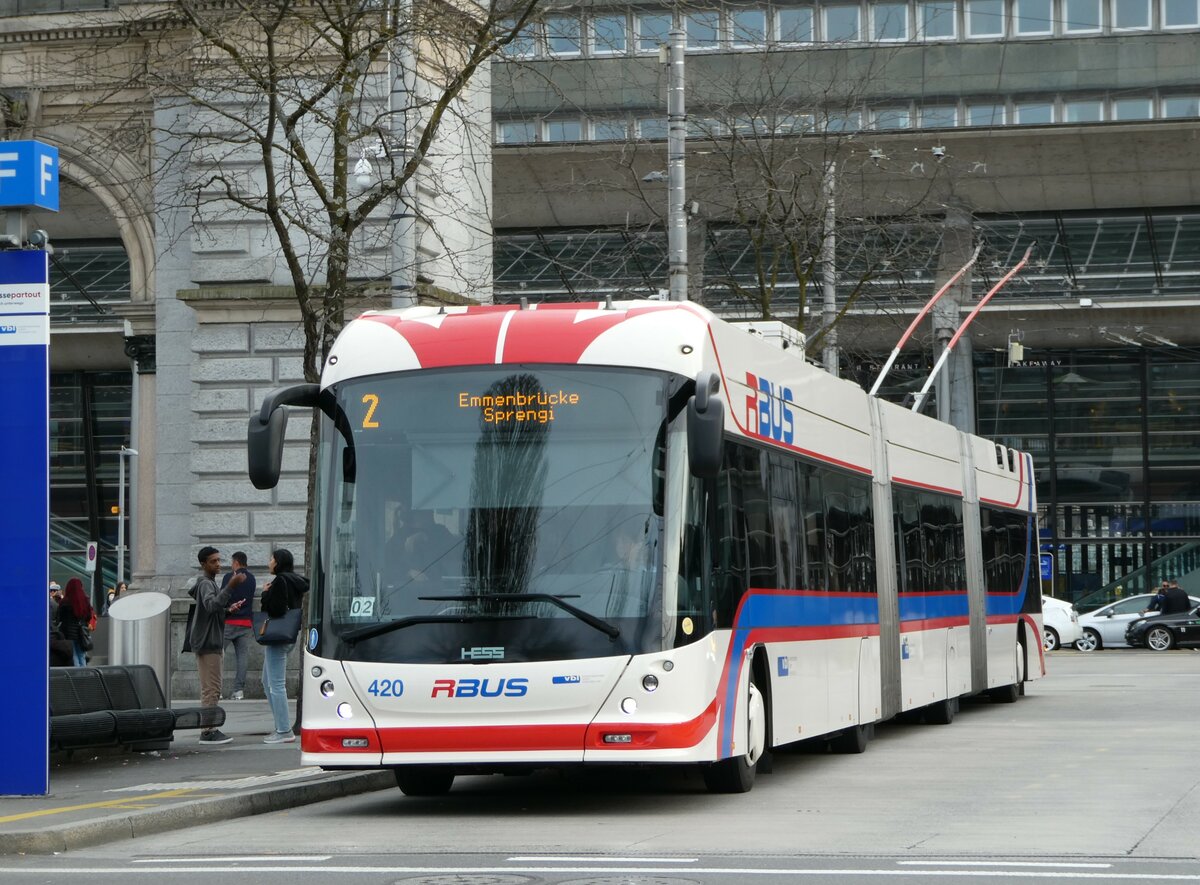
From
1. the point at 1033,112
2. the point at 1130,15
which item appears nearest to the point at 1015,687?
the point at 1033,112

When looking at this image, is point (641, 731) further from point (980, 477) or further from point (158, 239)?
point (158, 239)

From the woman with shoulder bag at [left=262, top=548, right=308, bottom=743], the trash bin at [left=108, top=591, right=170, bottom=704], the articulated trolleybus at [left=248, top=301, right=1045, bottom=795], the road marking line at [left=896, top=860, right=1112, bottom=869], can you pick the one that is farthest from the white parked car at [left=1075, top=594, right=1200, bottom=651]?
the road marking line at [left=896, top=860, right=1112, bottom=869]

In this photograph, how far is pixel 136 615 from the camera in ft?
60.5

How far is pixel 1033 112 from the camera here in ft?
145

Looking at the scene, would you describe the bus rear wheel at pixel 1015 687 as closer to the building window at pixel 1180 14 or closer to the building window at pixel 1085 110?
the building window at pixel 1085 110

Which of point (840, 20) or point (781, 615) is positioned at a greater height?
point (840, 20)

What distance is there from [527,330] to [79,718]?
18.6 ft

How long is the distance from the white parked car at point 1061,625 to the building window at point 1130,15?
1219 centimetres

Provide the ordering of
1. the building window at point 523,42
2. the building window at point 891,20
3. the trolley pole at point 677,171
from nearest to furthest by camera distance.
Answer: the building window at point 523,42 → the trolley pole at point 677,171 → the building window at point 891,20

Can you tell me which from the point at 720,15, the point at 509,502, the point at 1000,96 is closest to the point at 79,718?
the point at 509,502

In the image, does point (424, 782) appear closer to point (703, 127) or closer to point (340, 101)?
point (340, 101)

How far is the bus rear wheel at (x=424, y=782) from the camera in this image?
14.0 metres

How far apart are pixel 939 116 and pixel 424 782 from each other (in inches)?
1249

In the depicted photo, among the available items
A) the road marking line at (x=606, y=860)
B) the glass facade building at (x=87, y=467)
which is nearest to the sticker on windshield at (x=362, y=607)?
the road marking line at (x=606, y=860)
